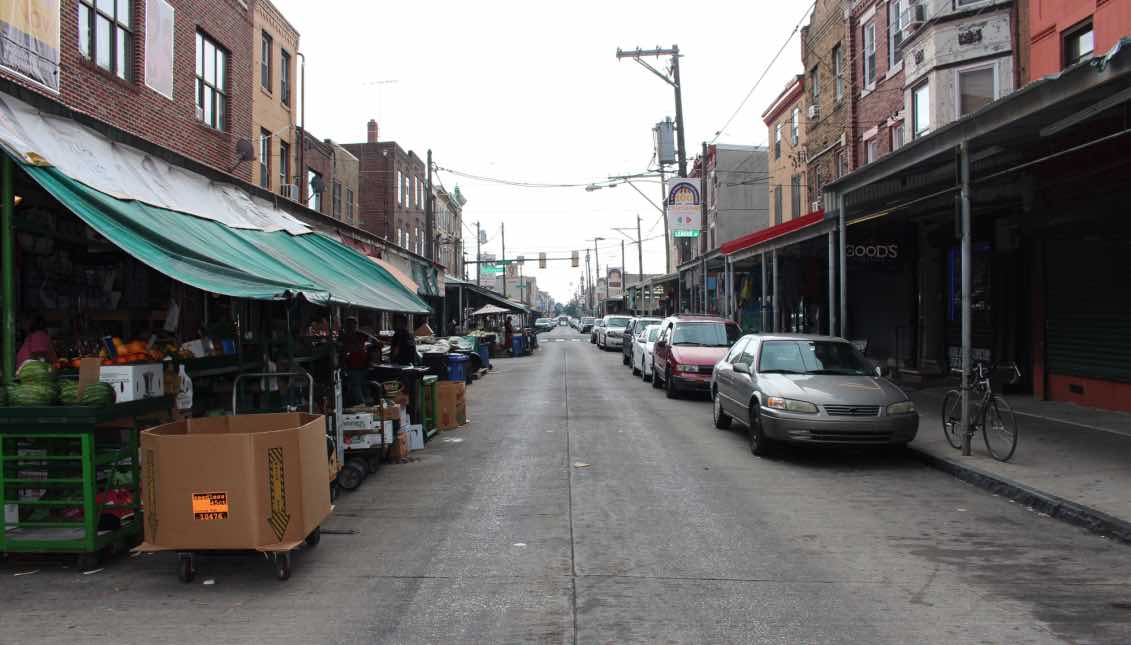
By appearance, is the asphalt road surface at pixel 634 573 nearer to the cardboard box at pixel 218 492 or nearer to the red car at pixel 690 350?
the cardboard box at pixel 218 492

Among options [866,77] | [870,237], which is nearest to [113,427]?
[870,237]

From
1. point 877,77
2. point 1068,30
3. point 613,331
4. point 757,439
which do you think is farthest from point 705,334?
point 613,331

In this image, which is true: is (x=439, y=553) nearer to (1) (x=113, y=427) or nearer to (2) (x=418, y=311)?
(1) (x=113, y=427)

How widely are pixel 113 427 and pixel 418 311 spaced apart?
5.05 meters

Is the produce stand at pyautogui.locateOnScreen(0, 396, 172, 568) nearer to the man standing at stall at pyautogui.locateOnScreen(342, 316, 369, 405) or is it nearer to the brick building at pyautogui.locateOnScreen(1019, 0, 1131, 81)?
the man standing at stall at pyautogui.locateOnScreen(342, 316, 369, 405)

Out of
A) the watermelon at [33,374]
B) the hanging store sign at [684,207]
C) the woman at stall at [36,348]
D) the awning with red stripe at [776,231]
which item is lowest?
the watermelon at [33,374]

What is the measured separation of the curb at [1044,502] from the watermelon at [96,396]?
26.3ft

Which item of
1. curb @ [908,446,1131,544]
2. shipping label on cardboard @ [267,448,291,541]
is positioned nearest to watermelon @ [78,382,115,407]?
shipping label on cardboard @ [267,448,291,541]

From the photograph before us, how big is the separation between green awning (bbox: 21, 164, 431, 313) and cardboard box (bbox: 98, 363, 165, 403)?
88 centimetres

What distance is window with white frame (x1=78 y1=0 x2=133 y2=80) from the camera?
1284 centimetres

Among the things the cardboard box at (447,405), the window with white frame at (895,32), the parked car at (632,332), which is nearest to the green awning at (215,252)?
the cardboard box at (447,405)

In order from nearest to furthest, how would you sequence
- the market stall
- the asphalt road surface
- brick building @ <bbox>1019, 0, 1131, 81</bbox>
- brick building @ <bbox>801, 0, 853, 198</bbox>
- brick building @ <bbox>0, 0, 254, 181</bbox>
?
the asphalt road surface < the market stall < brick building @ <bbox>0, 0, 254, 181</bbox> < brick building @ <bbox>1019, 0, 1131, 81</bbox> < brick building @ <bbox>801, 0, 853, 198</bbox>

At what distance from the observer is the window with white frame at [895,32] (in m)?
20.1

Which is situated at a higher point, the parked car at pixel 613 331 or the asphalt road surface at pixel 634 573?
the parked car at pixel 613 331
